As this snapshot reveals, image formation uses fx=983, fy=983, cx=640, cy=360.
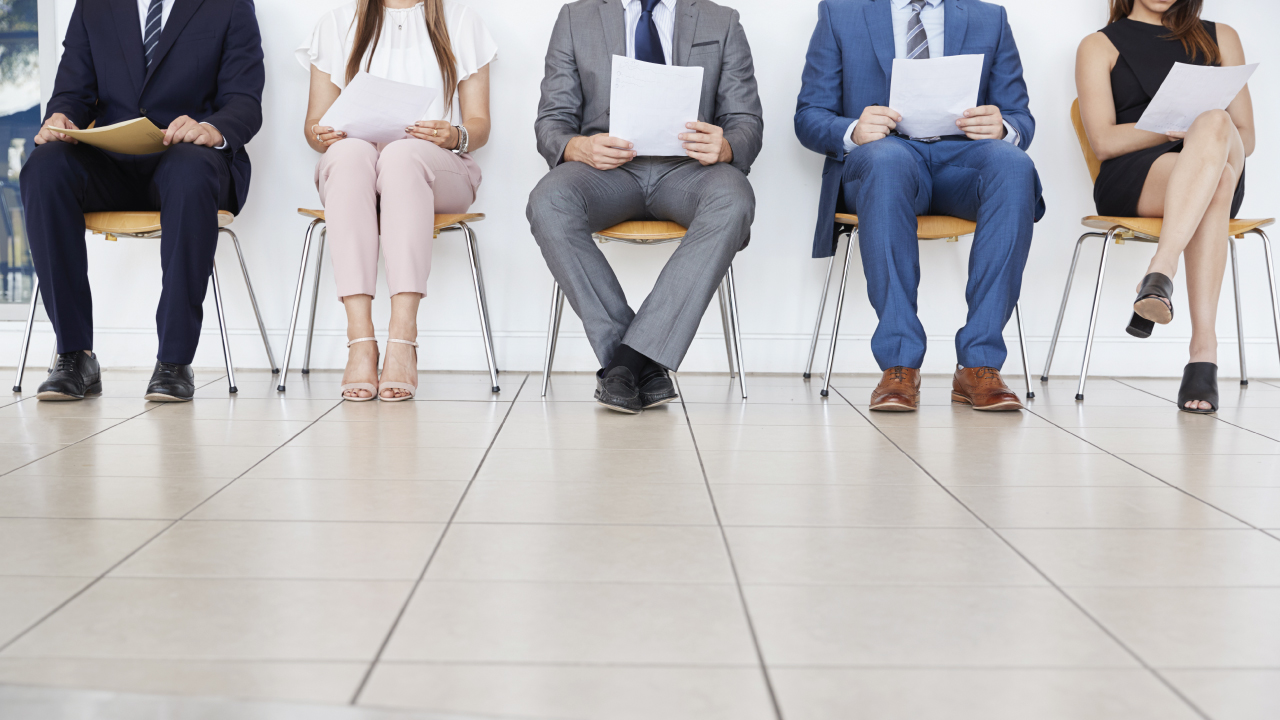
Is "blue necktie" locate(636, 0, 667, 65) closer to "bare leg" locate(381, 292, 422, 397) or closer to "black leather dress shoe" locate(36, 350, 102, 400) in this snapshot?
"bare leg" locate(381, 292, 422, 397)

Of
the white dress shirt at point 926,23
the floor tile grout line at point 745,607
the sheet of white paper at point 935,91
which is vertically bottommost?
the floor tile grout line at point 745,607

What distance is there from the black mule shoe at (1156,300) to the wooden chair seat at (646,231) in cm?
96

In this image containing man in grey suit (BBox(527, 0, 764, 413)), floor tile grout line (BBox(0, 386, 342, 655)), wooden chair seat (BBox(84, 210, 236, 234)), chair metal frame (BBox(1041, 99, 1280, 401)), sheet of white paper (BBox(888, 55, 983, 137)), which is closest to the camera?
floor tile grout line (BBox(0, 386, 342, 655))

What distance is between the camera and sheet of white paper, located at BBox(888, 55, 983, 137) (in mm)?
2170

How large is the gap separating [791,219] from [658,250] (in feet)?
1.30

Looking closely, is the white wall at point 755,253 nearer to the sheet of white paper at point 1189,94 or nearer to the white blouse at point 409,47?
the white blouse at point 409,47

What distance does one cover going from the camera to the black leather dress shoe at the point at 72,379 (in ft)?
7.06

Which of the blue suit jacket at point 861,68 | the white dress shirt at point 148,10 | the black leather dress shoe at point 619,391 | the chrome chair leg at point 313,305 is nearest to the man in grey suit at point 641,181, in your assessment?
the black leather dress shoe at point 619,391

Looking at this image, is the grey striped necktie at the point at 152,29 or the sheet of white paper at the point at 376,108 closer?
the sheet of white paper at the point at 376,108

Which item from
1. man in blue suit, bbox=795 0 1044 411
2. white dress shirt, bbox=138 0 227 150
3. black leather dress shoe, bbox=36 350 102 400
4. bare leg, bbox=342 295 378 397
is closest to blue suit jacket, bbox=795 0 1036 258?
man in blue suit, bbox=795 0 1044 411

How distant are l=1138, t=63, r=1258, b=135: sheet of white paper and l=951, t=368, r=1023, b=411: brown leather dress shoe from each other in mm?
743

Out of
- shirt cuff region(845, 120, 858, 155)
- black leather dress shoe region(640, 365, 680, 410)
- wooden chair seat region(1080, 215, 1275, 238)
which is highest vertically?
shirt cuff region(845, 120, 858, 155)

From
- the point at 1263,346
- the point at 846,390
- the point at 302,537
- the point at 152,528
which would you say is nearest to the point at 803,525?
the point at 302,537

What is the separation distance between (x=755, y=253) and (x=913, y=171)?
69cm
